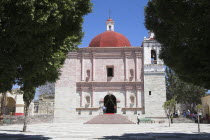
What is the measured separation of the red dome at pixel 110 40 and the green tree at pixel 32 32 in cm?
2179

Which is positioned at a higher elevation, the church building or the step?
the church building

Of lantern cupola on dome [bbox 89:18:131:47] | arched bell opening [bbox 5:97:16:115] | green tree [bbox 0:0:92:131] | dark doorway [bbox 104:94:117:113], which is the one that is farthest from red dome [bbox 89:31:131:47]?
green tree [bbox 0:0:92:131]

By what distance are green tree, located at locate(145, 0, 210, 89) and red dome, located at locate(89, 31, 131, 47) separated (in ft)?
69.7

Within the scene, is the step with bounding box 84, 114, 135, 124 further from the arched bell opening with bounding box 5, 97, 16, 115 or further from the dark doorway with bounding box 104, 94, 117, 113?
the arched bell opening with bounding box 5, 97, 16, 115

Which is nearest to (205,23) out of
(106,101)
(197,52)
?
(197,52)

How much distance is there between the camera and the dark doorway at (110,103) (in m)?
28.0

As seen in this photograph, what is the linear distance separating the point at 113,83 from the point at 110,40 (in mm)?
6375

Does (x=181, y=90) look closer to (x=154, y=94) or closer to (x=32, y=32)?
(x=154, y=94)

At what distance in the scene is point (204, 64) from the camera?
7.60m

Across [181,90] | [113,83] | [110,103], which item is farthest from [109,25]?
[181,90]

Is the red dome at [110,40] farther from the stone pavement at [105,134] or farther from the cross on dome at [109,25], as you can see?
the stone pavement at [105,134]

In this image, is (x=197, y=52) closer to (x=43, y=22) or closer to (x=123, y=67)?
(x=43, y=22)

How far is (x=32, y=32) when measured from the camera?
6.78 metres

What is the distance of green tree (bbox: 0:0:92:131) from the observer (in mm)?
6269
